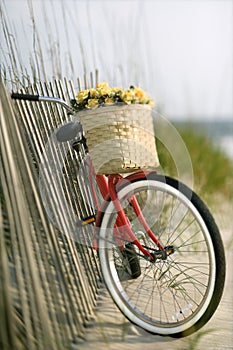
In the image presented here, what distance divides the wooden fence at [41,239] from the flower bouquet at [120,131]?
23 centimetres

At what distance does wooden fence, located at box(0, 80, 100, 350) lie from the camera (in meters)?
1.80

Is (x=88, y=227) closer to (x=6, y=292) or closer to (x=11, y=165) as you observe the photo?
(x=11, y=165)

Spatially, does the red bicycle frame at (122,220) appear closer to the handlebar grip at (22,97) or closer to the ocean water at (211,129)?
the handlebar grip at (22,97)

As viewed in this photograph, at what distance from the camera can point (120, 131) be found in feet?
7.62

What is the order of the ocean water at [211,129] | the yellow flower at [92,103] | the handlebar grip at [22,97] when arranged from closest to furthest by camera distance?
the handlebar grip at [22,97]
the yellow flower at [92,103]
the ocean water at [211,129]

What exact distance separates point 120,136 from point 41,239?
0.57 meters

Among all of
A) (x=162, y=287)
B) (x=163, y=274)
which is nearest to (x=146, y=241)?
(x=163, y=274)

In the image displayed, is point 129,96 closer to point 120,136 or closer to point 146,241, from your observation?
point 120,136

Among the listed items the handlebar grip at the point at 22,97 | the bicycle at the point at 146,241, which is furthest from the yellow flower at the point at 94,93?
the handlebar grip at the point at 22,97

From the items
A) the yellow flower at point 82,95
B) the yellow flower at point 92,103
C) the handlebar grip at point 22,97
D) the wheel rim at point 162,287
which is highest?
the handlebar grip at point 22,97

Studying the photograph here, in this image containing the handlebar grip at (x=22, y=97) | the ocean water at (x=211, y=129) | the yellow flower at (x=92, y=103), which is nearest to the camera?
the handlebar grip at (x=22, y=97)

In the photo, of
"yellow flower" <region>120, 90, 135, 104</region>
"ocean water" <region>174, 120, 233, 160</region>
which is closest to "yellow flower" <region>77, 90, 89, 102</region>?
"yellow flower" <region>120, 90, 135, 104</region>

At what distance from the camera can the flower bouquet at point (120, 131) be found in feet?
7.59

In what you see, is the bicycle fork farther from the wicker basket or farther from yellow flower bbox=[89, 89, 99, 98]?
yellow flower bbox=[89, 89, 99, 98]
